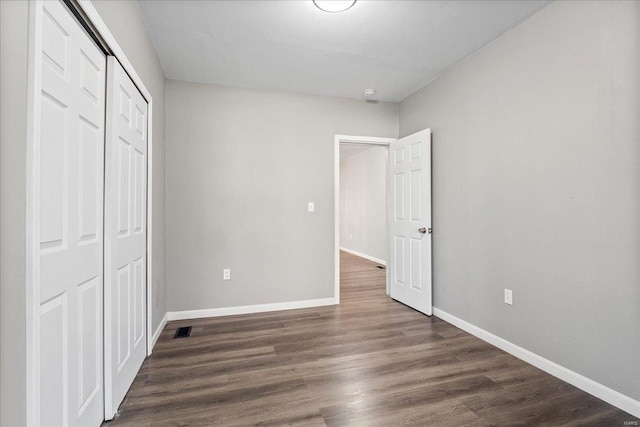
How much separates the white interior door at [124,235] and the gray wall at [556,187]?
2.82 meters

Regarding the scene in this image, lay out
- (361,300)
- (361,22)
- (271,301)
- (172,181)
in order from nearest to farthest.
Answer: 1. (361,22)
2. (172,181)
3. (271,301)
4. (361,300)

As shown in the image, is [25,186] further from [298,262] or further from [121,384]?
[298,262]

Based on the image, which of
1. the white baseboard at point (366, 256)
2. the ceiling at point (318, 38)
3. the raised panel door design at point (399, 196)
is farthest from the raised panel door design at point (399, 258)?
the white baseboard at point (366, 256)

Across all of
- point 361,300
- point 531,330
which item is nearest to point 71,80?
point 531,330

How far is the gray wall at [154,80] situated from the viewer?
5.51ft

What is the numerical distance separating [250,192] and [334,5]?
2028mm

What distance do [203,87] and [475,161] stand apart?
9.59ft

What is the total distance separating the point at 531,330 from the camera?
2268 mm

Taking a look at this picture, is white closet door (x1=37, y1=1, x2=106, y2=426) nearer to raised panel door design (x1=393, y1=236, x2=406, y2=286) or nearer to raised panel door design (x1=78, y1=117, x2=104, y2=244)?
raised panel door design (x1=78, y1=117, x2=104, y2=244)

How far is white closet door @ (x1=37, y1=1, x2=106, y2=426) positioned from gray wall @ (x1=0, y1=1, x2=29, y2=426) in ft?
0.20

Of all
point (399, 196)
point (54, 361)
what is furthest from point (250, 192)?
point (54, 361)

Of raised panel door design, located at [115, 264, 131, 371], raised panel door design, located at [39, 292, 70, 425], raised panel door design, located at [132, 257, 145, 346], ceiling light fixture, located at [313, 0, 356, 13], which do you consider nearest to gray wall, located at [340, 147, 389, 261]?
ceiling light fixture, located at [313, 0, 356, 13]

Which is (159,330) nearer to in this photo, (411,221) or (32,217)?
(32,217)

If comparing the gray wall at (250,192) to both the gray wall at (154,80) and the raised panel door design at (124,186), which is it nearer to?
the gray wall at (154,80)
